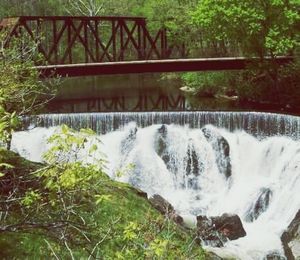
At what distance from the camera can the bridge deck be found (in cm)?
2672

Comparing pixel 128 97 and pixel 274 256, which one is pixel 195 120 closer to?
pixel 274 256

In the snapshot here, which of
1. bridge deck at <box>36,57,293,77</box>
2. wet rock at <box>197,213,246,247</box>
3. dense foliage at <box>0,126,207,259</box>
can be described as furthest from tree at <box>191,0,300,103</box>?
dense foliage at <box>0,126,207,259</box>

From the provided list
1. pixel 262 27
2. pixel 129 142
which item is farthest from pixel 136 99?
pixel 129 142

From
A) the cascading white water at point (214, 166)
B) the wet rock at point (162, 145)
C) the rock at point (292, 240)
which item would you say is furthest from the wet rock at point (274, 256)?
the wet rock at point (162, 145)

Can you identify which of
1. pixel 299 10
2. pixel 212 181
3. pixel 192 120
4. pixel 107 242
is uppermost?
pixel 299 10

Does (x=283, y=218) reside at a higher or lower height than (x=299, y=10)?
lower

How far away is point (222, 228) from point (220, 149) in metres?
6.03

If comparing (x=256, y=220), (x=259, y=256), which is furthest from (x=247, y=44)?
(x=259, y=256)

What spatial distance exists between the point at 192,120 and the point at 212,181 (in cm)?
278

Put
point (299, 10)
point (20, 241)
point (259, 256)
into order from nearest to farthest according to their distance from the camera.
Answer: point (20, 241) < point (259, 256) < point (299, 10)

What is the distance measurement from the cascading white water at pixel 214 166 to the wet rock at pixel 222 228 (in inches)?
28.1

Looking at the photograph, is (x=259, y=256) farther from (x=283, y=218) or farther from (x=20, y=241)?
(x=20, y=241)

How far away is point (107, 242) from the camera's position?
7262 millimetres

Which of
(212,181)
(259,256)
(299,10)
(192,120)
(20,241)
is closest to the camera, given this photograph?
(20,241)
